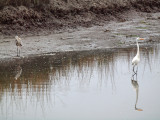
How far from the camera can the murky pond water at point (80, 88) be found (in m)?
8.27

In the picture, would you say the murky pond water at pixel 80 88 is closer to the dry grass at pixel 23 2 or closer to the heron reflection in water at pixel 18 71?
the heron reflection in water at pixel 18 71

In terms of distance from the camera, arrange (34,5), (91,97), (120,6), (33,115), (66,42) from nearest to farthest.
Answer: (33,115) < (91,97) < (66,42) < (34,5) < (120,6)

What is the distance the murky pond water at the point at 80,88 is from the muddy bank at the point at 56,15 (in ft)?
9.69

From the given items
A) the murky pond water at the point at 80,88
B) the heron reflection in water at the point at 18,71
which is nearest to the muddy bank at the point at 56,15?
the murky pond water at the point at 80,88

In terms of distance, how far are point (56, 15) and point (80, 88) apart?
827cm

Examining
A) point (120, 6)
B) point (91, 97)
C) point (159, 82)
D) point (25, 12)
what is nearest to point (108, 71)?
point (159, 82)

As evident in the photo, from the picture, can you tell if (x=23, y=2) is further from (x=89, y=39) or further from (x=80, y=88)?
(x=80, y=88)

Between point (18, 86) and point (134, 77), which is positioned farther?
point (134, 77)

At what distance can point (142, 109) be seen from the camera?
8.39 meters

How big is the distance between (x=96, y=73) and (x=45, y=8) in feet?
22.2

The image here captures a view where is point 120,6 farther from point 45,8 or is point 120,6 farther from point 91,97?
point 91,97

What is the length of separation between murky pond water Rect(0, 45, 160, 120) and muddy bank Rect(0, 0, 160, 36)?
2.95 metres

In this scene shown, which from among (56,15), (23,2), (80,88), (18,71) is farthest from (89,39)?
(80,88)

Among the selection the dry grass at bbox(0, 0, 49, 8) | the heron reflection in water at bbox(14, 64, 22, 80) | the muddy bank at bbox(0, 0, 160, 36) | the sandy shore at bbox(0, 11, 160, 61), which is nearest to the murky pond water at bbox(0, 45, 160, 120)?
the heron reflection in water at bbox(14, 64, 22, 80)
